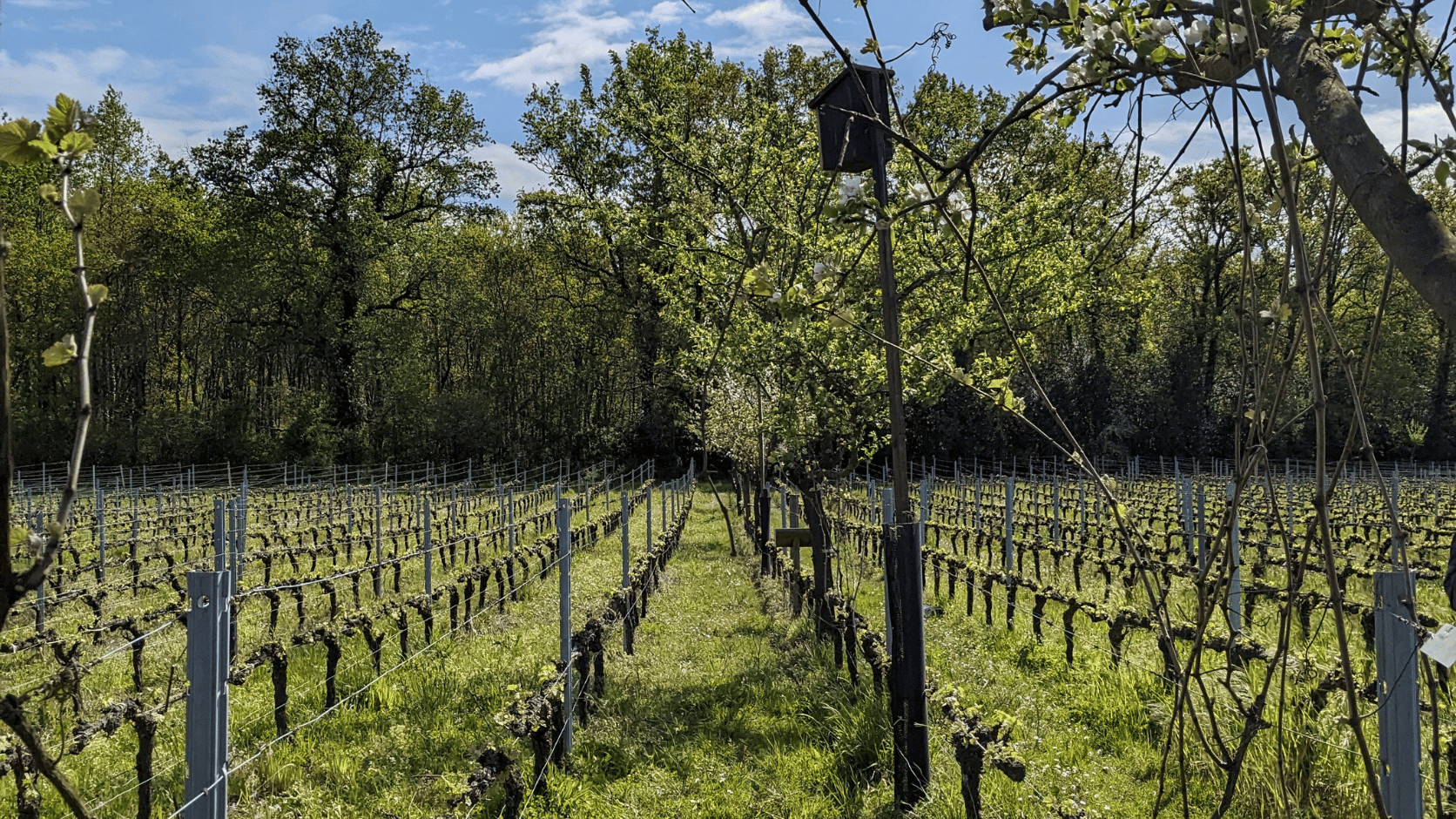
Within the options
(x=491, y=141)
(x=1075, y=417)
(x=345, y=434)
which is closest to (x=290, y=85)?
(x=491, y=141)

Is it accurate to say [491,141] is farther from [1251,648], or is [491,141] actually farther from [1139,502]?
[1251,648]

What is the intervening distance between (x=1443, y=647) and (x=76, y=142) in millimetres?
1871

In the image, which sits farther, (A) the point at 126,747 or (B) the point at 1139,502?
(B) the point at 1139,502

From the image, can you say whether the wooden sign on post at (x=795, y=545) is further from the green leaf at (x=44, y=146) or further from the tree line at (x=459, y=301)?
the tree line at (x=459, y=301)

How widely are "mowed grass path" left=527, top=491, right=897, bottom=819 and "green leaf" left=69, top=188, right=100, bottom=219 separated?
370 centimetres

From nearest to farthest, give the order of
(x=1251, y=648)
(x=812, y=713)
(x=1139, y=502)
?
(x=1251, y=648) < (x=812, y=713) < (x=1139, y=502)

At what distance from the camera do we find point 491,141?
96.9ft

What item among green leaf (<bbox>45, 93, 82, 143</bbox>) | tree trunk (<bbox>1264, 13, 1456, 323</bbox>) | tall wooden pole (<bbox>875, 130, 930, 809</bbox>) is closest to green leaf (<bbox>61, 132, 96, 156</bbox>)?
green leaf (<bbox>45, 93, 82, 143</bbox>)

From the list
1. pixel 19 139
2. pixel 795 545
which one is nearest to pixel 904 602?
pixel 19 139

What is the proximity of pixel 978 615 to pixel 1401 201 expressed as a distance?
23.7 feet

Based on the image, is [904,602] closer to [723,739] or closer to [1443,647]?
[723,739]

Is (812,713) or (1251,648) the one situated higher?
(1251,648)

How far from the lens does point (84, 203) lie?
2.68ft

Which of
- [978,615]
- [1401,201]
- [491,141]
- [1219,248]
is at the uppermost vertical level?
[491,141]
